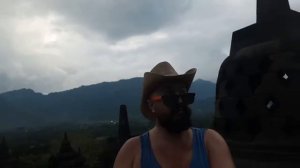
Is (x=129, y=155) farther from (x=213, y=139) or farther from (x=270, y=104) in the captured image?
(x=270, y=104)

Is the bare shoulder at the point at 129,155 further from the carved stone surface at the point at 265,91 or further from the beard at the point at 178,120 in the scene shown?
the carved stone surface at the point at 265,91

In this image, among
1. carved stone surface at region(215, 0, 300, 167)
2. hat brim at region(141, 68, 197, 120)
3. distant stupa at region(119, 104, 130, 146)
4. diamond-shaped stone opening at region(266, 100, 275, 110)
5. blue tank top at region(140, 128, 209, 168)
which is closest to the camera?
blue tank top at region(140, 128, 209, 168)

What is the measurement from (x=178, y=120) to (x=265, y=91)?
29.2 ft

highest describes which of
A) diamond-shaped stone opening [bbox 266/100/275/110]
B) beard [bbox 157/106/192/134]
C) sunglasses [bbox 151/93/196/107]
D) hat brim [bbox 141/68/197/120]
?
hat brim [bbox 141/68/197/120]

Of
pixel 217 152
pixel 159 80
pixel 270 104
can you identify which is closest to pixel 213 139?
pixel 217 152

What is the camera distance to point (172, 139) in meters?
2.82

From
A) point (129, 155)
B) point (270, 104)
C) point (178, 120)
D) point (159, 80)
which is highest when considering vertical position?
point (159, 80)

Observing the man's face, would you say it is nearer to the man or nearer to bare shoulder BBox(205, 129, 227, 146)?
the man

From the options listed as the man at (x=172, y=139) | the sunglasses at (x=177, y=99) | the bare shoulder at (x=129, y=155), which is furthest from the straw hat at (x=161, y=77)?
the bare shoulder at (x=129, y=155)

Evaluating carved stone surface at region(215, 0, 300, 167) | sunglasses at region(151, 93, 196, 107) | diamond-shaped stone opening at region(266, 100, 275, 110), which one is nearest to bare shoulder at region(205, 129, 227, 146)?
sunglasses at region(151, 93, 196, 107)

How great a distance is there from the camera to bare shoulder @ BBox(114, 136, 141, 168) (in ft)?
9.08

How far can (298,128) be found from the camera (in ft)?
34.0

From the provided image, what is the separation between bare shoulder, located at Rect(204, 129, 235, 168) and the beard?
0.65 ft

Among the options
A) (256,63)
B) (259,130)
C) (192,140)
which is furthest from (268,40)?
(192,140)
